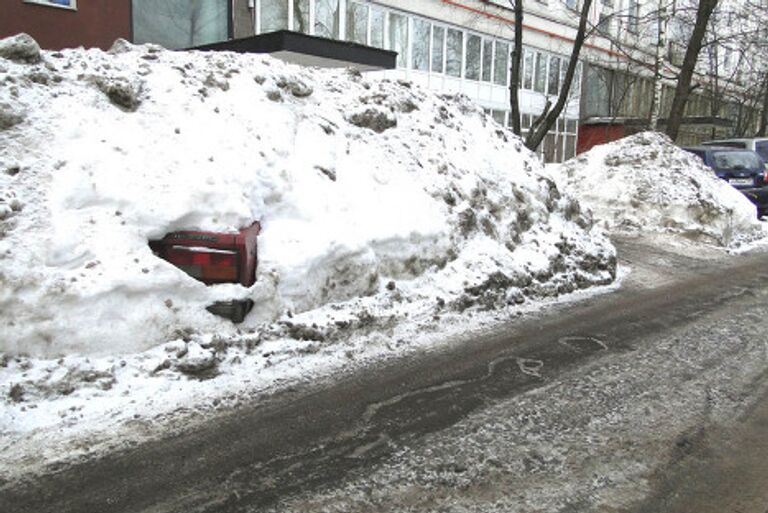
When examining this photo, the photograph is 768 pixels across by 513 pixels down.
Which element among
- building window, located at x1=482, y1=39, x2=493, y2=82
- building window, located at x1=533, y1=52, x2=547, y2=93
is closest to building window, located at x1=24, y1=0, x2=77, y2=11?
building window, located at x1=482, y1=39, x2=493, y2=82

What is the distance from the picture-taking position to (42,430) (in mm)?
3566

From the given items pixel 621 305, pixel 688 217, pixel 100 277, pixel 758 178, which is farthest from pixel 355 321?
pixel 758 178

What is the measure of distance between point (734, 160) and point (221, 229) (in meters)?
14.1

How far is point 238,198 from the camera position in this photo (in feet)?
17.2

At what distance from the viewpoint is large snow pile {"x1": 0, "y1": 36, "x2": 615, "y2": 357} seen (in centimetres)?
433

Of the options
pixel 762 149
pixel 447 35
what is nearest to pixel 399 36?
pixel 447 35

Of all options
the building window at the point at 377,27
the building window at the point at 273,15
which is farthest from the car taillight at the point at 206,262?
the building window at the point at 377,27

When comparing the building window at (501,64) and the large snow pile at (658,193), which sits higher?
the building window at (501,64)

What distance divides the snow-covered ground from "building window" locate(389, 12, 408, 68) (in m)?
12.9

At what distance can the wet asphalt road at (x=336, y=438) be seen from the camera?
3.07 m

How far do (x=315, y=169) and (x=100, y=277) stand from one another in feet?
8.02

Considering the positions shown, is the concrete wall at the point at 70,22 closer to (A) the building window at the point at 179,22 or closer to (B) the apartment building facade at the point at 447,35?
(B) the apartment building facade at the point at 447,35

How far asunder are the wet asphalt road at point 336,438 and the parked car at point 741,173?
1074cm

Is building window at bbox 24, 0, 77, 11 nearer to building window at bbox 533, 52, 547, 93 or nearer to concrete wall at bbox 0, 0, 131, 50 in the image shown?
concrete wall at bbox 0, 0, 131, 50
